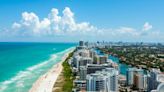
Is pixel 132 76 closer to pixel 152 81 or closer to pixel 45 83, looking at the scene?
pixel 152 81

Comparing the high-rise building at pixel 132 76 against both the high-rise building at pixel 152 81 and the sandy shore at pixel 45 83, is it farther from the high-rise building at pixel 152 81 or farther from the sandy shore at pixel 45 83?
the sandy shore at pixel 45 83

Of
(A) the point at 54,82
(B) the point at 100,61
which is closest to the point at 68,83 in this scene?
(A) the point at 54,82

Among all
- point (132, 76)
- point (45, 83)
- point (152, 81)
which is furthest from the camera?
point (45, 83)

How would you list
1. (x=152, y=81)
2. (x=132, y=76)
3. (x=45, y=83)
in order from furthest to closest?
(x=45, y=83), (x=132, y=76), (x=152, y=81)

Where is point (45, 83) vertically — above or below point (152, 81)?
below

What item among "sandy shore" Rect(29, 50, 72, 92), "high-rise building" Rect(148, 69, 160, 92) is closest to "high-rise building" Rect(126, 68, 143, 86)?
"high-rise building" Rect(148, 69, 160, 92)

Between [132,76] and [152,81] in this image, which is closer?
[152,81]

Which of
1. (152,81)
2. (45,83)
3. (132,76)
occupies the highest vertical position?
(152,81)

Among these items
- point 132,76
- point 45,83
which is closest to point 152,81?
point 132,76

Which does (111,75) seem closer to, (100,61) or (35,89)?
(35,89)

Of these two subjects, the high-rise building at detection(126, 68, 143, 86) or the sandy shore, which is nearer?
the sandy shore

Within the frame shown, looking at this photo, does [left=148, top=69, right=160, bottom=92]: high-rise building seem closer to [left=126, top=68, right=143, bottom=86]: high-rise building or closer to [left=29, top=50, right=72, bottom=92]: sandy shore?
[left=126, top=68, right=143, bottom=86]: high-rise building
